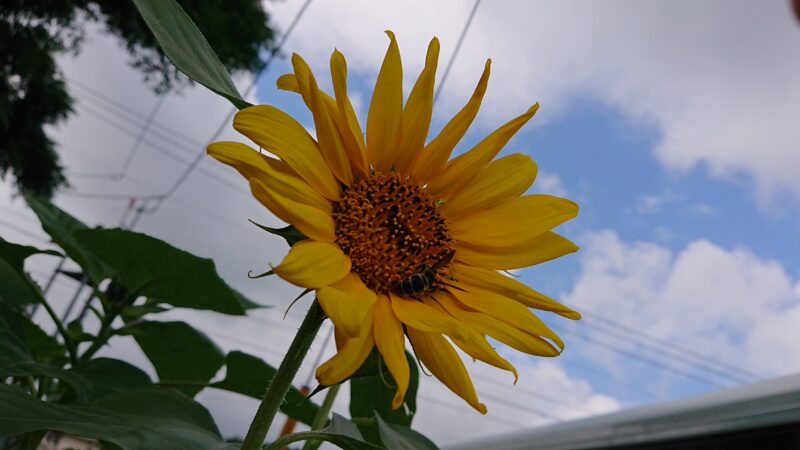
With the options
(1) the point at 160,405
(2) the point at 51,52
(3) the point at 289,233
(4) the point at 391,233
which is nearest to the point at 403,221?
(4) the point at 391,233

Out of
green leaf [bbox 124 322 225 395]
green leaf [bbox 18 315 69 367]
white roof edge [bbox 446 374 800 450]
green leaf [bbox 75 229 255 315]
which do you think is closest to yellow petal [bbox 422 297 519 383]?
green leaf [bbox 75 229 255 315]

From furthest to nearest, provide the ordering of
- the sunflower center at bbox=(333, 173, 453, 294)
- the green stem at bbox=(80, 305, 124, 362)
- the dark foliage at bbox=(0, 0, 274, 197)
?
1. the dark foliage at bbox=(0, 0, 274, 197)
2. the green stem at bbox=(80, 305, 124, 362)
3. the sunflower center at bbox=(333, 173, 453, 294)

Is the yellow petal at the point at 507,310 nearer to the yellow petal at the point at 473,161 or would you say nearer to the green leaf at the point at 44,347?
the yellow petal at the point at 473,161

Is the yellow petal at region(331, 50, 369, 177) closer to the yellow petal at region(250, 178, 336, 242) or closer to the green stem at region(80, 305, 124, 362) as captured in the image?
the yellow petal at region(250, 178, 336, 242)

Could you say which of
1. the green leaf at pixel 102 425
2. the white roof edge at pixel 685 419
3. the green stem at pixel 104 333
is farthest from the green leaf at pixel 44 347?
the white roof edge at pixel 685 419

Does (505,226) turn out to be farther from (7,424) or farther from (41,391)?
(41,391)

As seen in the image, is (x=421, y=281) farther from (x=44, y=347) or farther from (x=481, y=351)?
(x=44, y=347)
